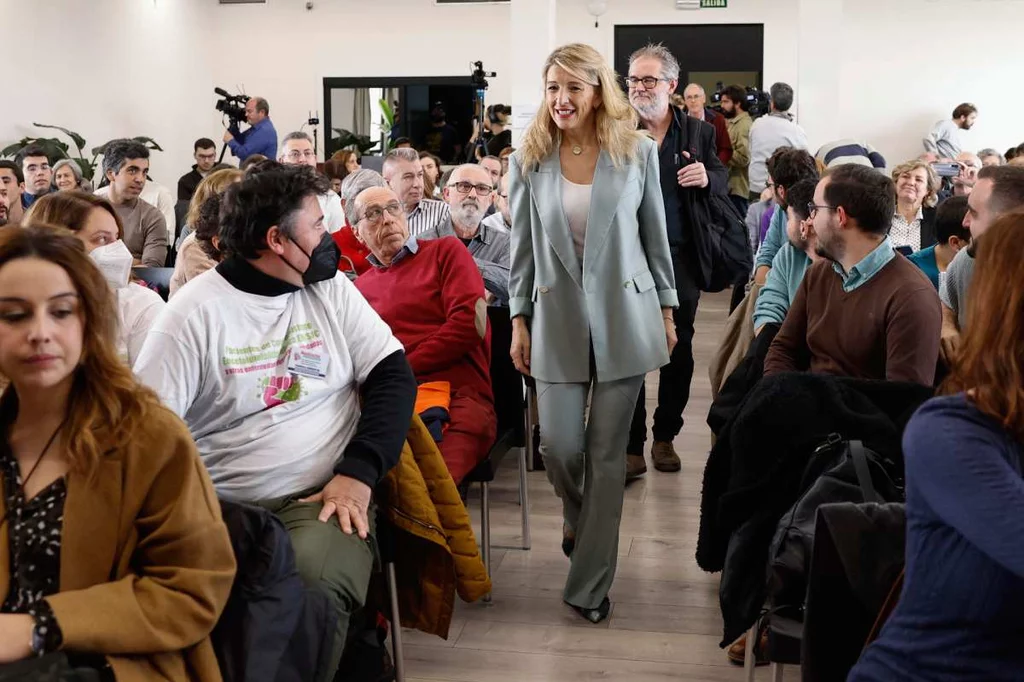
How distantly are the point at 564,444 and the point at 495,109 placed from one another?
791 centimetres

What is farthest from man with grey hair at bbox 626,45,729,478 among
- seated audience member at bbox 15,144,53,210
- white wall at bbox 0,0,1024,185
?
white wall at bbox 0,0,1024,185

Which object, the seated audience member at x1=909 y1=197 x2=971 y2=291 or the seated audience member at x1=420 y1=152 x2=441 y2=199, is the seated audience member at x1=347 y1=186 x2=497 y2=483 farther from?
the seated audience member at x1=420 y1=152 x2=441 y2=199

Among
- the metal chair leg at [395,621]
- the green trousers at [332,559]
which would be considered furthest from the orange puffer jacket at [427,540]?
the green trousers at [332,559]

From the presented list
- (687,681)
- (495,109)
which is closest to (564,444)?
(687,681)

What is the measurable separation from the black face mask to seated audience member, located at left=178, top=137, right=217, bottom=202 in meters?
8.63

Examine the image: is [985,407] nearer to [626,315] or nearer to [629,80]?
[626,315]

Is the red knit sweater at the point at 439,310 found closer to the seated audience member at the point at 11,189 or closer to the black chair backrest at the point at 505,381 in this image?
the black chair backrest at the point at 505,381

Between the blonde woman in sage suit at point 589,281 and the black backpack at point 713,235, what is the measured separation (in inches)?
32.4

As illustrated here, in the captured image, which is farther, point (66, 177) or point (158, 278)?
point (66, 177)

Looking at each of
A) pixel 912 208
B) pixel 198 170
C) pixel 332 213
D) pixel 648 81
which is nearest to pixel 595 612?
pixel 648 81

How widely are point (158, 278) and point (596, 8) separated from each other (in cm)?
1092

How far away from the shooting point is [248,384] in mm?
2203

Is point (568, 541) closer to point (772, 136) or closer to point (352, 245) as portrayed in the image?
point (352, 245)

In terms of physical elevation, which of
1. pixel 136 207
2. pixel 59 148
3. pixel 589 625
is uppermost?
pixel 59 148
